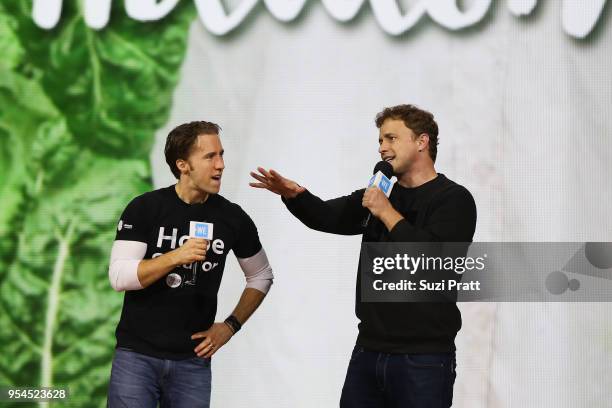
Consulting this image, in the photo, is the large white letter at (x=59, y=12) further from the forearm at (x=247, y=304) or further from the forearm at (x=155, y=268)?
the forearm at (x=155, y=268)

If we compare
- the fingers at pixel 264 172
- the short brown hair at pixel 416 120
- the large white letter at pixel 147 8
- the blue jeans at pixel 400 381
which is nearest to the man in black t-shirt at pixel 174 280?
the fingers at pixel 264 172

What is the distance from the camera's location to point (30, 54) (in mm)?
4625

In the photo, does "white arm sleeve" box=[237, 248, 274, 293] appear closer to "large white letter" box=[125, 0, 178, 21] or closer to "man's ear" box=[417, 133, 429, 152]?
"man's ear" box=[417, 133, 429, 152]

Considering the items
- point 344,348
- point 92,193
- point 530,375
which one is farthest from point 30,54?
point 530,375

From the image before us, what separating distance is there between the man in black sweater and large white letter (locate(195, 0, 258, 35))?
5.05 ft

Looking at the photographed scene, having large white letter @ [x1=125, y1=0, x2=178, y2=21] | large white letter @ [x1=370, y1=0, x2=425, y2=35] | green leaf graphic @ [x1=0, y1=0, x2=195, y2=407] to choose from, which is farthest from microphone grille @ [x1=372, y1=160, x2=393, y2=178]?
large white letter @ [x1=125, y1=0, x2=178, y2=21]

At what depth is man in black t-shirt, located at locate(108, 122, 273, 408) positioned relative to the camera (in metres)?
3.01

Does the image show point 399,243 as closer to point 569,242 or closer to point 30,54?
point 569,242

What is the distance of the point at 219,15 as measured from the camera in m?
4.53

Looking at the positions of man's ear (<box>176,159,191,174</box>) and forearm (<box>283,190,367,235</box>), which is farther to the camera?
forearm (<box>283,190,367,235</box>)

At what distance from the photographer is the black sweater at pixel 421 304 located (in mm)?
2959

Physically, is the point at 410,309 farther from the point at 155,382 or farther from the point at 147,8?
the point at 147,8

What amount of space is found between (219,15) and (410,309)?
2.11 meters

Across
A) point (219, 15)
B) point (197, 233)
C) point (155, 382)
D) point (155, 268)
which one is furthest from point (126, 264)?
point (219, 15)
